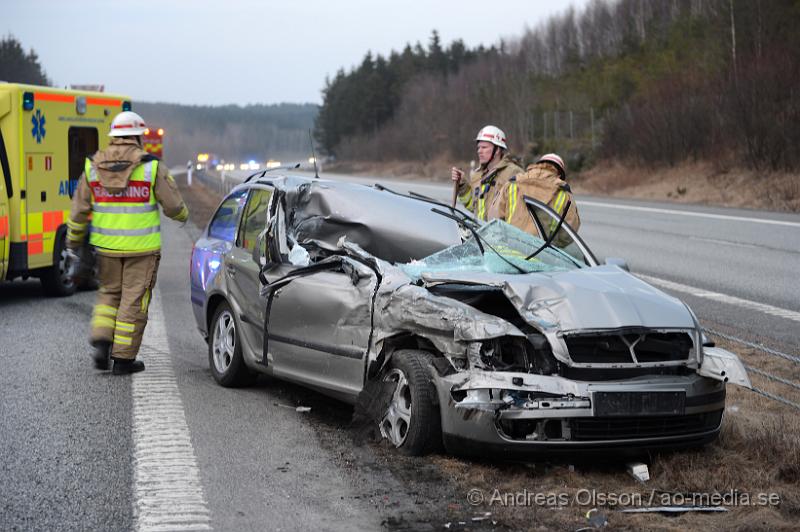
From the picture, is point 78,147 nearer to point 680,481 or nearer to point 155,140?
point 680,481

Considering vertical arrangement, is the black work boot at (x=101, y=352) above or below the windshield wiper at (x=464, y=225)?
below

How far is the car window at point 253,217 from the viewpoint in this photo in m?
7.72

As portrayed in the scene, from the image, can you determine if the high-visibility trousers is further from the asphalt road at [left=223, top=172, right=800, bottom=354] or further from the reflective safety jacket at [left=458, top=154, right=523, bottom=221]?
the asphalt road at [left=223, top=172, right=800, bottom=354]

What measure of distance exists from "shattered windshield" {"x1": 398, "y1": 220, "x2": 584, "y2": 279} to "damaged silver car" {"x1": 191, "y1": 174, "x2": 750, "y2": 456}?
0.01m

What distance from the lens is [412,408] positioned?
559 centimetres

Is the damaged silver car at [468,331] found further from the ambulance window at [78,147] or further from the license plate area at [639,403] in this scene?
the ambulance window at [78,147]

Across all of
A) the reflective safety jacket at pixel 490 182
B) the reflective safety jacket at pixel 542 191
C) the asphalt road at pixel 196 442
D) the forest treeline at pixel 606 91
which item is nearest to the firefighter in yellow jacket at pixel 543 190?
the reflective safety jacket at pixel 542 191

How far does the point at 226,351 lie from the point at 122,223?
1346 mm

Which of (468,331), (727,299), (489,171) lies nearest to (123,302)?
(489,171)

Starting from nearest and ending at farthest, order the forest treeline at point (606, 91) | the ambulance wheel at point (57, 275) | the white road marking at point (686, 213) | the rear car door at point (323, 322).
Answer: the rear car door at point (323, 322)
the ambulance wheel at point (57, 275)
the white road marking at point (686, 213)
the forest treeline at point (606, 91)

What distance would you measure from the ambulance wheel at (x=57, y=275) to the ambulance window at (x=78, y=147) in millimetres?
687

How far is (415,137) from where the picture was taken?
89.8 metres

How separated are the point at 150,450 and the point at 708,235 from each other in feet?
47.4

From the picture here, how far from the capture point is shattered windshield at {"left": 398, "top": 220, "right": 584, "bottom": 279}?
628 centimetres
